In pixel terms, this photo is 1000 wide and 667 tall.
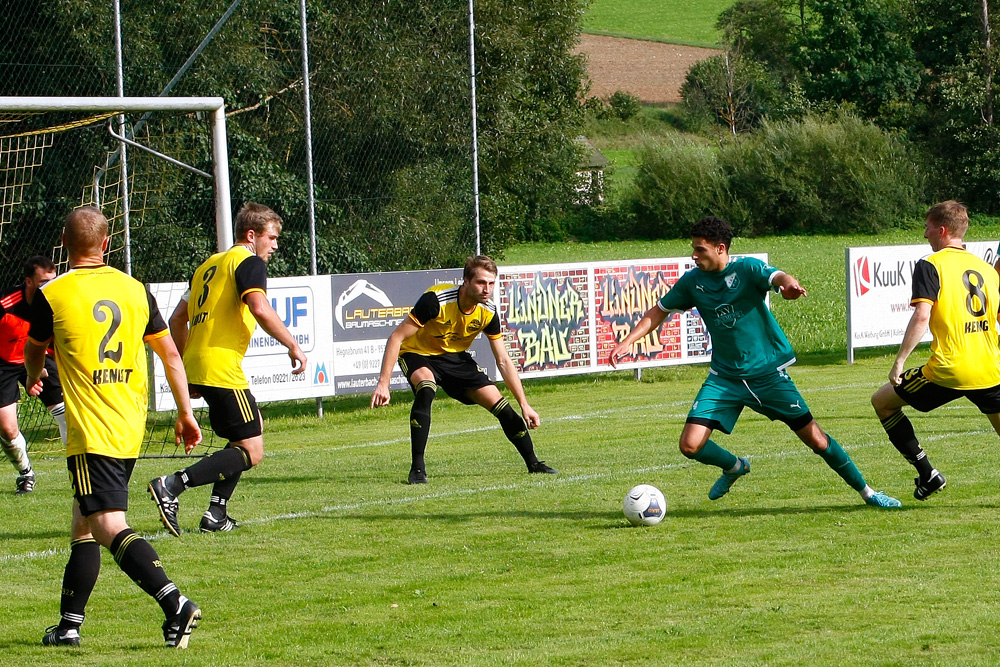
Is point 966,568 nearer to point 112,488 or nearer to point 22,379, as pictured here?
point 112,488

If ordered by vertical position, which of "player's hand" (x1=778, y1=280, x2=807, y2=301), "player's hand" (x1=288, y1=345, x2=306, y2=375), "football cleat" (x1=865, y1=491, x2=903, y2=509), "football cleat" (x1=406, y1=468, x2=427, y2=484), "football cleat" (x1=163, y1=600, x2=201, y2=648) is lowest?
"football cleat" (x1=406, y1=468, x2=427, y2=484)

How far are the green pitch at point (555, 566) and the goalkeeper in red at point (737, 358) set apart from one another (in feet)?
1.50

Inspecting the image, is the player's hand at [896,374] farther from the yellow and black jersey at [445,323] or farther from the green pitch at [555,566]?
the yellow and black jersey at [445,323]

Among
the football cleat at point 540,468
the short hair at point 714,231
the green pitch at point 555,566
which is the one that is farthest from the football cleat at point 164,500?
the football cleat at point 540,468

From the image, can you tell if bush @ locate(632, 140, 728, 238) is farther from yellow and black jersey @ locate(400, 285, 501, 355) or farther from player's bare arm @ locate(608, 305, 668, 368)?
player's bare arm @ locate(608, 305, 668, 368)

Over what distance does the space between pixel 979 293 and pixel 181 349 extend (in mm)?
5222

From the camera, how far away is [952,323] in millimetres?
8125

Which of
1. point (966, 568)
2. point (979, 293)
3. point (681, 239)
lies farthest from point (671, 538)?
point (681, 239)

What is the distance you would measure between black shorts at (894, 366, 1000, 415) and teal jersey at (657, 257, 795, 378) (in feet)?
2.47

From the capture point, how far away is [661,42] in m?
100

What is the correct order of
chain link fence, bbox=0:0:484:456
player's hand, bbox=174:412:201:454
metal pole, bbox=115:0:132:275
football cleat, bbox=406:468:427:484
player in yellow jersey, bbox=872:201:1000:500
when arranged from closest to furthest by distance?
player's hand, bbox=174:412:201:454 < player in yellow jersey, bbox=872:201:1000:500 < football cleat, bbox=406:468:427:484 < metal pole, bbox=115:0:132:275 < chain link fence, bbox=0:0:484:456

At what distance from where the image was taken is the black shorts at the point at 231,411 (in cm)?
811

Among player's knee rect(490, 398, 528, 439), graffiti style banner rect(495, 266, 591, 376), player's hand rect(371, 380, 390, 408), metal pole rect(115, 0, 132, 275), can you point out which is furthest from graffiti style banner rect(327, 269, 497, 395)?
player's hand rect(371, 380, 390, 408)

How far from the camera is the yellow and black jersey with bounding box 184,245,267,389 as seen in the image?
8070 mm
